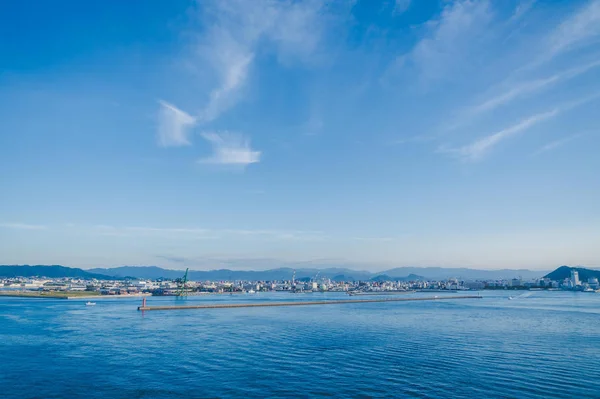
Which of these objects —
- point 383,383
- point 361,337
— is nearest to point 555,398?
point 383,383

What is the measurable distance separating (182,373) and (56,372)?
7091 millimetres

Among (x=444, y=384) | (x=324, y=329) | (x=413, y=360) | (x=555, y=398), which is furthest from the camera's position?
(x=324, y=329)

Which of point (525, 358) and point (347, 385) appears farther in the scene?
point (525, 358)

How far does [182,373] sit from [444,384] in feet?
44.4

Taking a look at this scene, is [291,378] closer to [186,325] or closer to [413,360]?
[413,360]

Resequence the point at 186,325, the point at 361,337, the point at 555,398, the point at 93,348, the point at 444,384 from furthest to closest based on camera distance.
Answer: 1. the point at 186,325
2. the point at 361,337
3. the point at 93,348
4. the point at 444,384
5. the point at 555,398

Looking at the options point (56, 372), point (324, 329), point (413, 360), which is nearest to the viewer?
point (56, 372)

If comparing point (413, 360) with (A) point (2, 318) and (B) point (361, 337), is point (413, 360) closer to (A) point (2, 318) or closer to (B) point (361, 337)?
(B) point (361, 337)

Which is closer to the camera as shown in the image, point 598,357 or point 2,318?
point 598,357

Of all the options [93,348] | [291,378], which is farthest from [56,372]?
[291,378]

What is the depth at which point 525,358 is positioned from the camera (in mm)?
22875

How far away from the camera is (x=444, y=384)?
17453 mm

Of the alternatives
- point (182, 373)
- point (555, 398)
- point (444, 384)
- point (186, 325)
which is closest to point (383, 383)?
point (444, 384)

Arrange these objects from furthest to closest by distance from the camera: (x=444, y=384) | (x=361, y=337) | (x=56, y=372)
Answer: (x=361, y=337)
(x=56, y=372)
(x=444, y=384)
